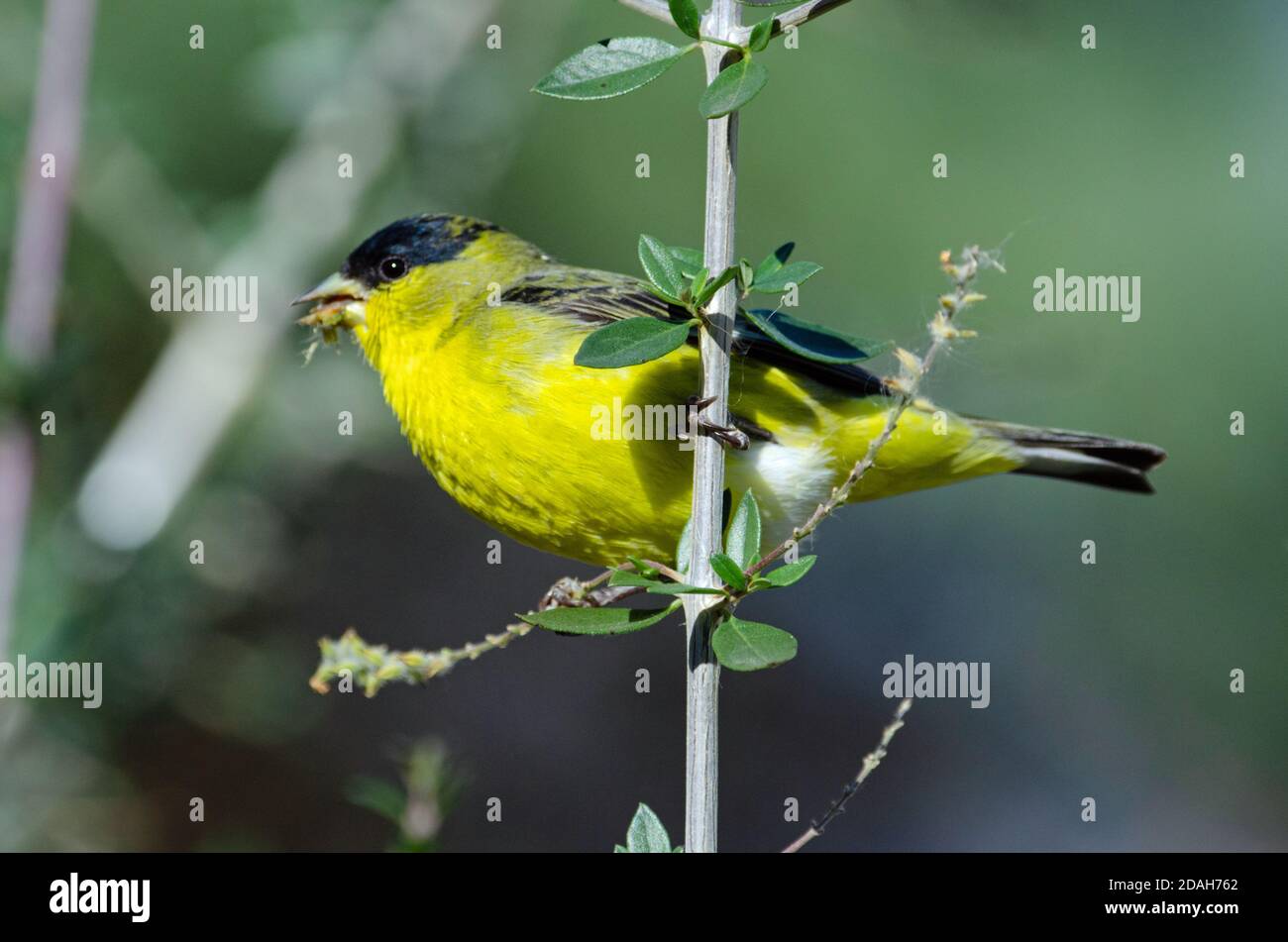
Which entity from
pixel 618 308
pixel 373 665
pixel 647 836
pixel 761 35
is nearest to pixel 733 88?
pixel 761 35

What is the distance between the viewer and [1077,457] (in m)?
3.55

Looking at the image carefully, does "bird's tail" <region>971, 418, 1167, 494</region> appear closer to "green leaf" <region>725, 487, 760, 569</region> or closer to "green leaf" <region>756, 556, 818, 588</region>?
"green leaf" <region>725, 487, 760, 569</region>

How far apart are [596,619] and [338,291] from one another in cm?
218

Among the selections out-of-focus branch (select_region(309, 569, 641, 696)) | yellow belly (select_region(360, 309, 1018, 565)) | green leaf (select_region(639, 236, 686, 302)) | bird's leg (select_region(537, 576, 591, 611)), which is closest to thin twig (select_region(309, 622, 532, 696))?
out-of-focus branch (select_region(309, 569, 641, 696))

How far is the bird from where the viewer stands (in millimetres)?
2895

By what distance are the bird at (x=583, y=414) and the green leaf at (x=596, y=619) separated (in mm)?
1190

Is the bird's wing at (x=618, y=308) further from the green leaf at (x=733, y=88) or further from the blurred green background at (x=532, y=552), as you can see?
the green leaf at (x=733, y=88)

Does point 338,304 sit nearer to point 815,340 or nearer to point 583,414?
point 583,414

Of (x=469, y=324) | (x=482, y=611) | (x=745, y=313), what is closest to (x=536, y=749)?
(x=482, y=611)

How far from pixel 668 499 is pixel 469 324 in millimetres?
729

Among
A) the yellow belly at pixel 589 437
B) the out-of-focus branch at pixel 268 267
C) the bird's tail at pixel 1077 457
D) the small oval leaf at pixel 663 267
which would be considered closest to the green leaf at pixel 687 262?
the small oval leaf at pixel 663 267

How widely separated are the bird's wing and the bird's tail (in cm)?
46

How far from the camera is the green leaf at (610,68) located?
1.35 m

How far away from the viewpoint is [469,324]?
10.5 feet
